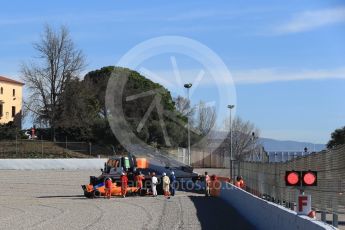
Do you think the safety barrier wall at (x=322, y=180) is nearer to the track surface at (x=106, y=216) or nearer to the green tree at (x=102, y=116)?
the track surface at (x=106, y=216)

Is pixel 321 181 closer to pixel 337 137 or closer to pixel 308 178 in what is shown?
pixel 308 178

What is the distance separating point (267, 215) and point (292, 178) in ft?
9.75

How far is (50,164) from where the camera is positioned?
220 ft

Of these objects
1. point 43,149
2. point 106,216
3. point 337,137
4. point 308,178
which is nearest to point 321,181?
point 308,178

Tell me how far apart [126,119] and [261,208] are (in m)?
68.8

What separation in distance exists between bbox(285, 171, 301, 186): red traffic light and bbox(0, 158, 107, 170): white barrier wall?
53176 millimetres

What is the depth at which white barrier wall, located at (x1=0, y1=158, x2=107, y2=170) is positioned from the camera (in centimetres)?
6525

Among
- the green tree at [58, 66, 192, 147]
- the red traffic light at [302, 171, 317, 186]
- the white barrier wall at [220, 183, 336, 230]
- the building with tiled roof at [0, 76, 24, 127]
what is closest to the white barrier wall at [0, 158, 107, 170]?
the green tree at [58, 66, 192, 147]

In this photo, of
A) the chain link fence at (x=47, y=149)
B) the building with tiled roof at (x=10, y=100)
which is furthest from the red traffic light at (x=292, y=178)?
the building with tiled roof at (x=10, y=100)

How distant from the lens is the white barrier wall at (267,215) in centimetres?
1104

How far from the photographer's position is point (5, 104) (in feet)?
382

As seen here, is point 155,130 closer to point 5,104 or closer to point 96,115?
point 96,115

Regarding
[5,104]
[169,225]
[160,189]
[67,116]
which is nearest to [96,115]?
[67,116]

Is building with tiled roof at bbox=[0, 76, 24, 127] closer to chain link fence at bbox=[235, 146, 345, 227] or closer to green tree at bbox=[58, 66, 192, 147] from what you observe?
green tree at bbox=[58, 66, 192, 147]
